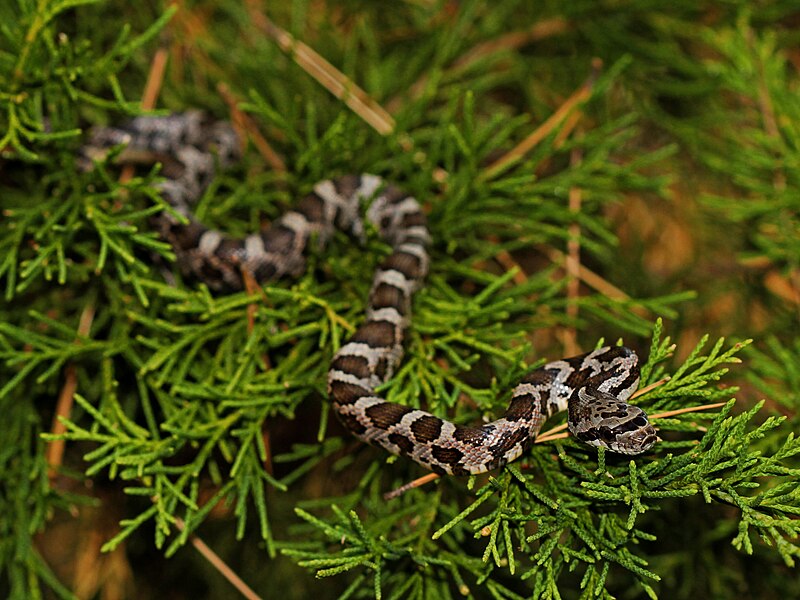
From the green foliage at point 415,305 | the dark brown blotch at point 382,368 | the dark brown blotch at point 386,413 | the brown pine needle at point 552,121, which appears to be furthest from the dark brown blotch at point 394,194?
the dark brown blotch at point 386,413

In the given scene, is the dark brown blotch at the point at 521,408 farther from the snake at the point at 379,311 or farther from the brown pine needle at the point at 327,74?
the brown pine needle at the point at 327,74

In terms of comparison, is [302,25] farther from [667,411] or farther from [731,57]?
[667,411]

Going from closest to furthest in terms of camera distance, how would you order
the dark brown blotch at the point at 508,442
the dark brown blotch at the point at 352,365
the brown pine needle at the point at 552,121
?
the dark brown blotch at the point at 508,442 < the dark brown blotch at the point at 352,365 < the brown pine needle at the point at 552,121

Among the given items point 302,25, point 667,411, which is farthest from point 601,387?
point 302,25

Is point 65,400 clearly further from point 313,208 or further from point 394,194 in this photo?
point 394,194

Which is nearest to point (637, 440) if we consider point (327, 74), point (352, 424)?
point (352, 424)
